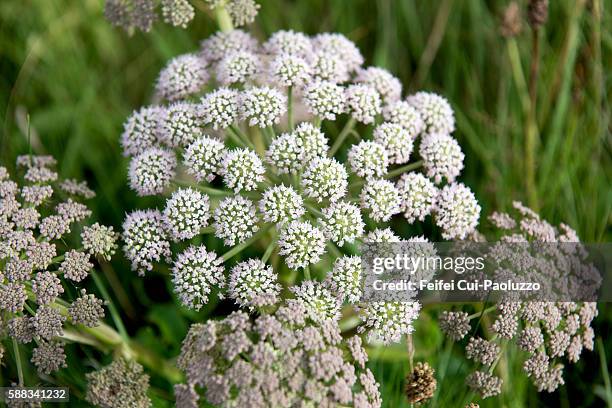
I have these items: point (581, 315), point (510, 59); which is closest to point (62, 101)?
point (510, 59)

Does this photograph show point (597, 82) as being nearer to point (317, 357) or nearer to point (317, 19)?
point (317, 19)

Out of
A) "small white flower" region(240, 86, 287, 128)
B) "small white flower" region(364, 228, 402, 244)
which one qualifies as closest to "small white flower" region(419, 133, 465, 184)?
"small white flower" region(364, 228, 402, 244)

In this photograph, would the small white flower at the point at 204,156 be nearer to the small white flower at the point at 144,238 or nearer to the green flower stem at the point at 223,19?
the small white flower at the point at 144,238

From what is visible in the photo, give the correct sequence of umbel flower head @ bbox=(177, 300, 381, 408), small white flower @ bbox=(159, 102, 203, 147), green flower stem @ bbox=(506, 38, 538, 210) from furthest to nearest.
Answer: green flower stem @ bbox=(506, 38, 538, 210), small white flower @ bbox=(159, 102, 203, 147), umbel flower head @ bbox=(177, 300, 381, 408)

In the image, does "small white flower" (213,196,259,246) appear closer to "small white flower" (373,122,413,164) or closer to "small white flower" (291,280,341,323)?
"small white flower" (291,280,341,323)

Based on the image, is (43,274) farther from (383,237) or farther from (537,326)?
(537,326)
